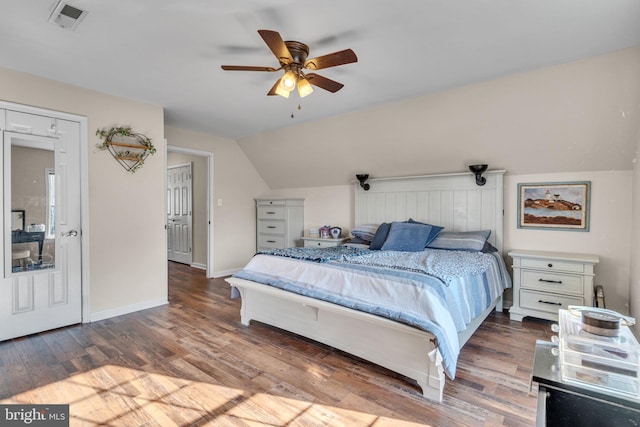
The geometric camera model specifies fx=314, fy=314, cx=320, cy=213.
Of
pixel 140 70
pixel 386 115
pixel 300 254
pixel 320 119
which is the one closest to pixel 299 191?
pixel 320 119

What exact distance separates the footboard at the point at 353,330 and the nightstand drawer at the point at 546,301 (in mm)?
1759

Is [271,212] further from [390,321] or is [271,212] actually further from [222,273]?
[390,321]

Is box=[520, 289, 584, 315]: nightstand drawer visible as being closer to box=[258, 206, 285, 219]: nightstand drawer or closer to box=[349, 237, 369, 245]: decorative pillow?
box=[349, 237, 369, 245]: decorative pillow

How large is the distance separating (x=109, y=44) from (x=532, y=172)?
13.3 feet

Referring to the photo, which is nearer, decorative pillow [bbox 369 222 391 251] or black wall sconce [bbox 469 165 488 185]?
black wall sconce [bbox 469 165 488 185]

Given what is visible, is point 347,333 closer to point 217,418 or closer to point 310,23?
point 217,418

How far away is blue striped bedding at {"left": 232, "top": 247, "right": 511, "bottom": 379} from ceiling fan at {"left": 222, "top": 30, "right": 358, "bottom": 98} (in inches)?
55.3

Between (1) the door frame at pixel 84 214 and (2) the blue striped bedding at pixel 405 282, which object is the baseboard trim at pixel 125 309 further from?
(2) the blue striped bedding at pixel 405 282

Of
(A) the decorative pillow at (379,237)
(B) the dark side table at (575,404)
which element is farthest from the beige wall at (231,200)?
(B) the dark side table at (575,404)

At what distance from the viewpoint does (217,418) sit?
1.72 meters

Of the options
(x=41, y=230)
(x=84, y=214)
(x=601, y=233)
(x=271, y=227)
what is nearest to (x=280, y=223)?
(x=271, y=227)

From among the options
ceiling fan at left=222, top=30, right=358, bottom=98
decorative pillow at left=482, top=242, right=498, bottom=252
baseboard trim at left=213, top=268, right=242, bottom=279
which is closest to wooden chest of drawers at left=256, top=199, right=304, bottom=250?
baseboard trim at left=213, top=268, right=242, bottom=279

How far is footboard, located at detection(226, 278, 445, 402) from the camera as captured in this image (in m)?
1.91

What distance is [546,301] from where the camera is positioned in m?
2.98
